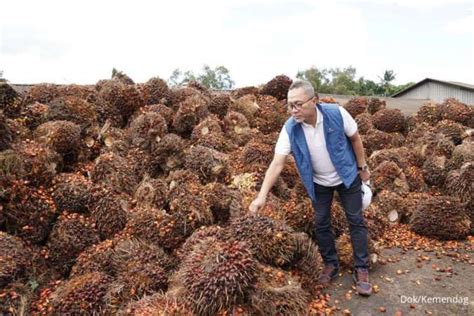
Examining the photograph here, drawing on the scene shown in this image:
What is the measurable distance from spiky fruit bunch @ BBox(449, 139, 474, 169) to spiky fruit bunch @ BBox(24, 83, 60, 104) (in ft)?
23.1

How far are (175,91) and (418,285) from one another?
567 centimetres

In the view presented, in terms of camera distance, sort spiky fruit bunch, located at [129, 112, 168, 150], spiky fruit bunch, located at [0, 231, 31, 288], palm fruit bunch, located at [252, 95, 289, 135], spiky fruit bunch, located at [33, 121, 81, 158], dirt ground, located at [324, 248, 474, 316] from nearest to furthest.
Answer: spiky fruit bunch, located at [0, 231, 31, 288]
dirt ground, located at [324, 248, 474, 316]
spiky fruit bunch, located at [33, 121, 81, 158]
spiky fruit bunch, located at [129, 112, 168, 150]
palm fruit bunch, located at [252, 95, 289, 135]

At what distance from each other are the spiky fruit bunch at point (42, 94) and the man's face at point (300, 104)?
531 cm

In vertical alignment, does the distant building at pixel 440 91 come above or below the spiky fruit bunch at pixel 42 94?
below

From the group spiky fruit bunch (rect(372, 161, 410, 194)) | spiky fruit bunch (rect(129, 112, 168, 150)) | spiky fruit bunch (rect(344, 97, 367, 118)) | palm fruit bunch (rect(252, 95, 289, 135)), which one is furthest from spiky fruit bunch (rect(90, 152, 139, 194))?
spiky fruit bunch (rect(344, 97, 367, 118))

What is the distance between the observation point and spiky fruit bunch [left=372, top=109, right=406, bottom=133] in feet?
29.9

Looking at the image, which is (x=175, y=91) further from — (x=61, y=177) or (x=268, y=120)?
(x=61, y=177)

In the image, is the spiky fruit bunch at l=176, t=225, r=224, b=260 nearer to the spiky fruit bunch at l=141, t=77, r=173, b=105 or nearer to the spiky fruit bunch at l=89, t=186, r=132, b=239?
the spiky fruit bunch at l=89, t=186, r=132, b=239

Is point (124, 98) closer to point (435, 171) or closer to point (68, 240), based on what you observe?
point (68, 240)

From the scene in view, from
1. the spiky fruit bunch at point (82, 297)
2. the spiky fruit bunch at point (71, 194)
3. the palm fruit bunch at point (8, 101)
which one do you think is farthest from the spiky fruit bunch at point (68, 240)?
the palm fruit bunch at point (8, 101)

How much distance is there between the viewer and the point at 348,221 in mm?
4145

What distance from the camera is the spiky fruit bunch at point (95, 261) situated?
4117 millimetres

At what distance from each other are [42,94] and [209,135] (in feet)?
10.3

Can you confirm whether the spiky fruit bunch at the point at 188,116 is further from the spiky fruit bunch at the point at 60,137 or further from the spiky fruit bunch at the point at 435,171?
the spiky fruit bunch at the point at 435,171
